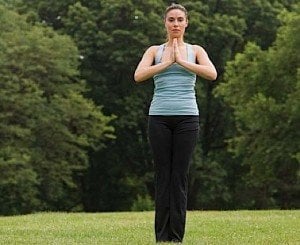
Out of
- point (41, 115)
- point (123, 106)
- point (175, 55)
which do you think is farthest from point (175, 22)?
point (123, 106)

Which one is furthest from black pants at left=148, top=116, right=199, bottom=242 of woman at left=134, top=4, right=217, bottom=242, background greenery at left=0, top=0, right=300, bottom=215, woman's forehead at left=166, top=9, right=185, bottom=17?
background greenery at left=0, top=0, right=300, bottom=215

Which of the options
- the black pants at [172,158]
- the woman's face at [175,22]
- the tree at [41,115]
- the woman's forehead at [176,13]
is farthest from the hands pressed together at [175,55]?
the tree at [41,115]

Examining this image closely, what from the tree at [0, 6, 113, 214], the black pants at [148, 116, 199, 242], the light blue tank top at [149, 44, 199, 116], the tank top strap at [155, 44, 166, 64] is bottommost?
the tree at [0, 6, 113, 214]

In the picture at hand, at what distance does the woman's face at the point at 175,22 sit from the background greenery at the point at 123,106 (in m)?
22.8

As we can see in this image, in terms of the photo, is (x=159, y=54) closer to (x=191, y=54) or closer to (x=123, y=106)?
(x=191, y=54)

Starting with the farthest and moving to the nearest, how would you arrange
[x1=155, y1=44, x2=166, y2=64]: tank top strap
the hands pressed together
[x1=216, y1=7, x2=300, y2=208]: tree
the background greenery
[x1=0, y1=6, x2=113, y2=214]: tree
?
[x1=0, y1=6, x2=113, y2=214]: tree, the background greenery, [x1=216, y1=7, x2=300, y2=208]: tree, [x1=155, y1=44, x2=166, y2=64]: tank top strap, the hands pressed together

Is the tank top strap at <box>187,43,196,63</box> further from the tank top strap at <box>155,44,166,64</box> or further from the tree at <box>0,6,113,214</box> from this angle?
→ the tree at <box>0,6,113,214</box>

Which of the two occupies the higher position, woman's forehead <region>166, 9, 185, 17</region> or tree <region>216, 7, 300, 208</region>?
woman's forehead <region>166, 9, 185, 17</region>

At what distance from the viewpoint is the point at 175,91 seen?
689 centimetres

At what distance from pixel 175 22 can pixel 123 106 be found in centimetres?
2978

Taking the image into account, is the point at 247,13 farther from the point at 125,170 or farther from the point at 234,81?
the point at 125,170

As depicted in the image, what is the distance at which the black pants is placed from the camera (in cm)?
691

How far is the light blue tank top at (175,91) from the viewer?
271 inches

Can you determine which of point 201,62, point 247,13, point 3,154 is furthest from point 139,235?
point 247,13
